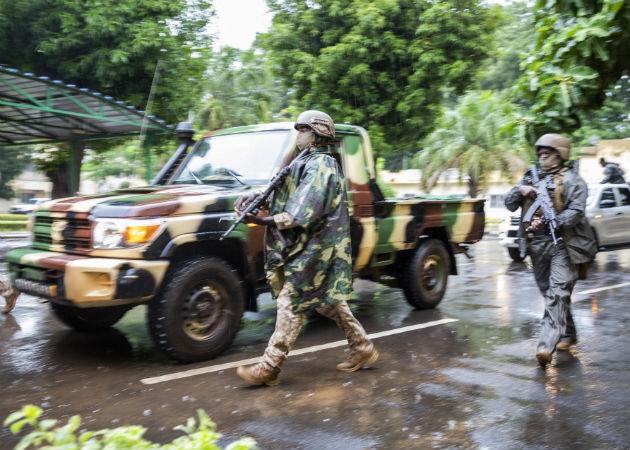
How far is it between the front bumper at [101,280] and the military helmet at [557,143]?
10.3ft

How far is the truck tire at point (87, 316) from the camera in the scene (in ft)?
19.5

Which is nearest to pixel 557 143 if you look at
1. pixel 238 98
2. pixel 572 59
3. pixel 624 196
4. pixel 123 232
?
pixel 572 59

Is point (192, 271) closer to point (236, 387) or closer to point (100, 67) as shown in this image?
point (236, 387)

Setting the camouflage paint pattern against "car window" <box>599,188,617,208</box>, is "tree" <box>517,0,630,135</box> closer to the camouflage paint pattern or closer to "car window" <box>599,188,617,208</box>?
the camouflage paint pattern

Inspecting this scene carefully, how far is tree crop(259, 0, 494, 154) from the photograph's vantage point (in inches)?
611

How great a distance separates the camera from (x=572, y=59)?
506 cm

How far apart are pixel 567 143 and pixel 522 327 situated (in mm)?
2207

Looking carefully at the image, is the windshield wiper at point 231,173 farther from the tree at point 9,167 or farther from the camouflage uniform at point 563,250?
the tree at point 9,167

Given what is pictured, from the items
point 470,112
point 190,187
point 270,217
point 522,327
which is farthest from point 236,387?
point 470,112

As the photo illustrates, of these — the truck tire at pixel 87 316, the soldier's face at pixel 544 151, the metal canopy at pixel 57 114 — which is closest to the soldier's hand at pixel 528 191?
the soldier's face at pixel 544 151

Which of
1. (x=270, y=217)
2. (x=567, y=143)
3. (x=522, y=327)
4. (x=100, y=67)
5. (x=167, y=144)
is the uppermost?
(x=100, y=67)

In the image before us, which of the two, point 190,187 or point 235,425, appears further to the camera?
point 190,187

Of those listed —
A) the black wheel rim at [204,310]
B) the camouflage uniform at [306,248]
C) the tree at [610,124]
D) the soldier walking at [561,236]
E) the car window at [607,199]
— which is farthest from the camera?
the tree at [610,124]

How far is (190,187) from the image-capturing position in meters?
5.59
